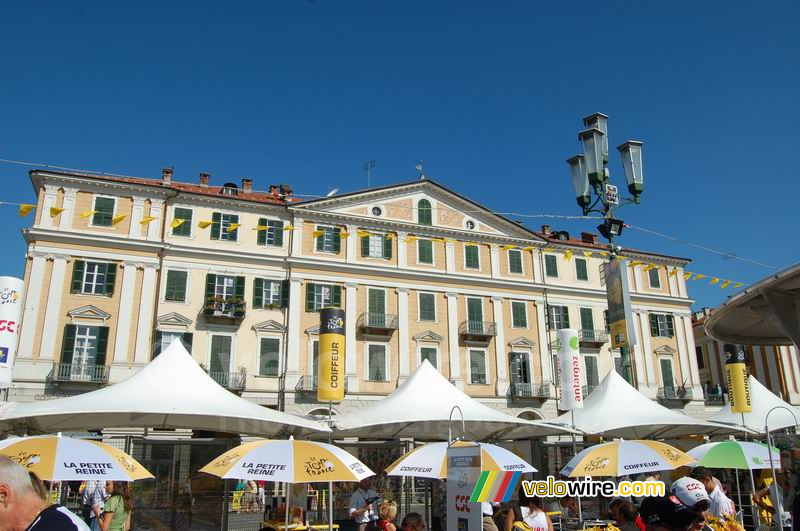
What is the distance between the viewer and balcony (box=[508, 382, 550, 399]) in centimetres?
3262

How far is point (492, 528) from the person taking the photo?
9039 mm

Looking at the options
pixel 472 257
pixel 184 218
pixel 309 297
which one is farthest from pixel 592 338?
pixel 184 218

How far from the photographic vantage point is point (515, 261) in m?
35.3

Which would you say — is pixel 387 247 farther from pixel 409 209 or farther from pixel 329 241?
pixel 329 241

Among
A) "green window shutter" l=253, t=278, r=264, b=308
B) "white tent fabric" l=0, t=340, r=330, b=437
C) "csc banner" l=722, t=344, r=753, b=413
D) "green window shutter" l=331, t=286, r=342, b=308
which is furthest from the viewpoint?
"green window shutter" l=331, t=286, r=342, b=308

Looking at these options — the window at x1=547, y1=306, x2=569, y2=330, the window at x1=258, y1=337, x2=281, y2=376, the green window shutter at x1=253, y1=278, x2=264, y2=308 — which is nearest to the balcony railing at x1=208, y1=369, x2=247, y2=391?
the window at x1=258, y1=337, x2=281, y2=376

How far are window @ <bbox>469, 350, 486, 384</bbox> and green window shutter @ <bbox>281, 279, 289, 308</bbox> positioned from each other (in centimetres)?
962

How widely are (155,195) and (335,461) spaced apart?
2297 cm

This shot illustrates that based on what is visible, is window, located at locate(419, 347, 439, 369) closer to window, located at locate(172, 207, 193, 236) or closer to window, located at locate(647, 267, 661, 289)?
window, located at locate(172, 207, 193, 236)

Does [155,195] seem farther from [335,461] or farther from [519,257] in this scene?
[335,461]

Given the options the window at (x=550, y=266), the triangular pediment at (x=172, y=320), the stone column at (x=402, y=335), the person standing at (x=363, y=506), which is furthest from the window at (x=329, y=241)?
the person standing at (x=363, y=506)

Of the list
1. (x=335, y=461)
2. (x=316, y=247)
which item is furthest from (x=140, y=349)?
(x=335, y=461)

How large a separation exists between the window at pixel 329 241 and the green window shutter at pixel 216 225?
4.62 m

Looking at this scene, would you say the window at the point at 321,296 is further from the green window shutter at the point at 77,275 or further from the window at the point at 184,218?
the green window shutter at the point at 77,275
